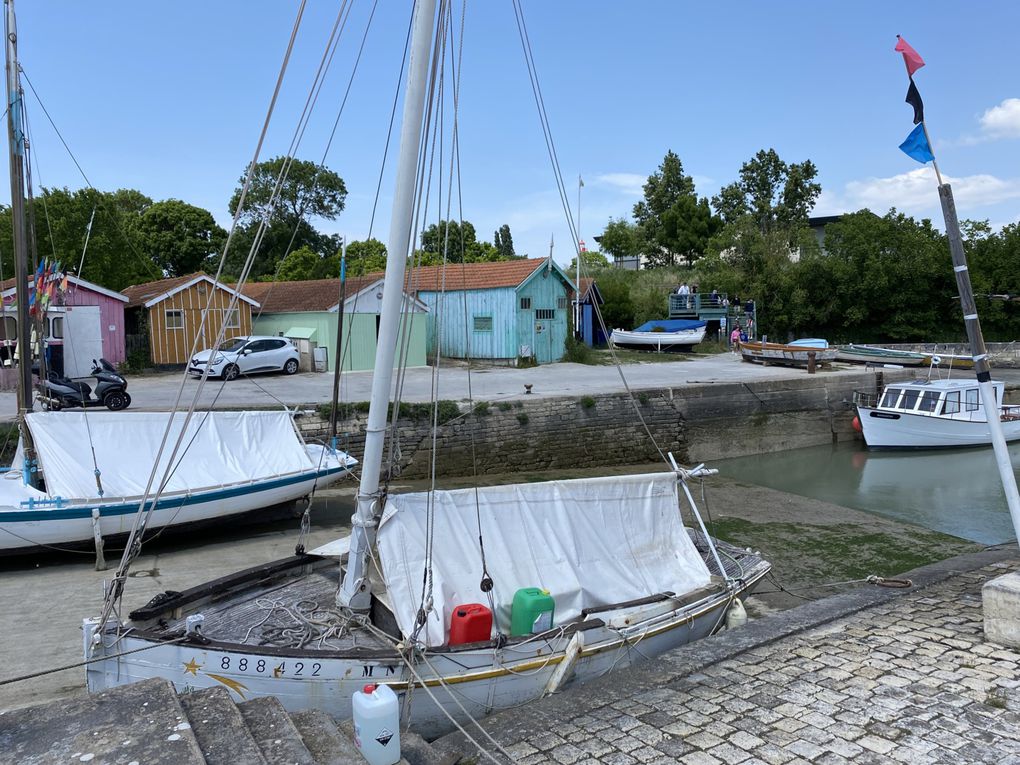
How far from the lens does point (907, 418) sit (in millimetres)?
25641

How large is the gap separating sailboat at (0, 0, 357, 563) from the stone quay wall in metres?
3.59

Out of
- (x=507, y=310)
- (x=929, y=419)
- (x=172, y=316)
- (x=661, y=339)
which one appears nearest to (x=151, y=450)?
(x=172, y=316)

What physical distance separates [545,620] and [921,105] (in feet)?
20.8

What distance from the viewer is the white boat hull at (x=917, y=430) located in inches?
1013

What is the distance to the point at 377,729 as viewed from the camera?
508 centimetres

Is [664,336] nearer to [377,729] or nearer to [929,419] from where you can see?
[929,419]

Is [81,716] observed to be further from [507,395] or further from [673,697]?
[507,395]

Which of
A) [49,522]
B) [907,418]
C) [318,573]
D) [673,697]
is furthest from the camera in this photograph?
[907,418]

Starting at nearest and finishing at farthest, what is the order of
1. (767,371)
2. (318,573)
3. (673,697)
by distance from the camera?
(673,697)
(318,573)
(767,371)

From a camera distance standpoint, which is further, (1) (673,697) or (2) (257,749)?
(1) (673,697)

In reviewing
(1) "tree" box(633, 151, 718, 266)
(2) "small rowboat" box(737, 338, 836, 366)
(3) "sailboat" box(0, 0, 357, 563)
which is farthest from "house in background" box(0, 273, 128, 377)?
(1) "tree" box(633, 151, 718, 266)

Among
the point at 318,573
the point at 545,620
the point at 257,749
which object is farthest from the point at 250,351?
the point at 257,749

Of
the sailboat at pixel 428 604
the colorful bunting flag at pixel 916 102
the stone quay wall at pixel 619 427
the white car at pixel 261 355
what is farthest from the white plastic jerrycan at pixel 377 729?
the white car at pixel 261 355

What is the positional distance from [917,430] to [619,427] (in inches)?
416
